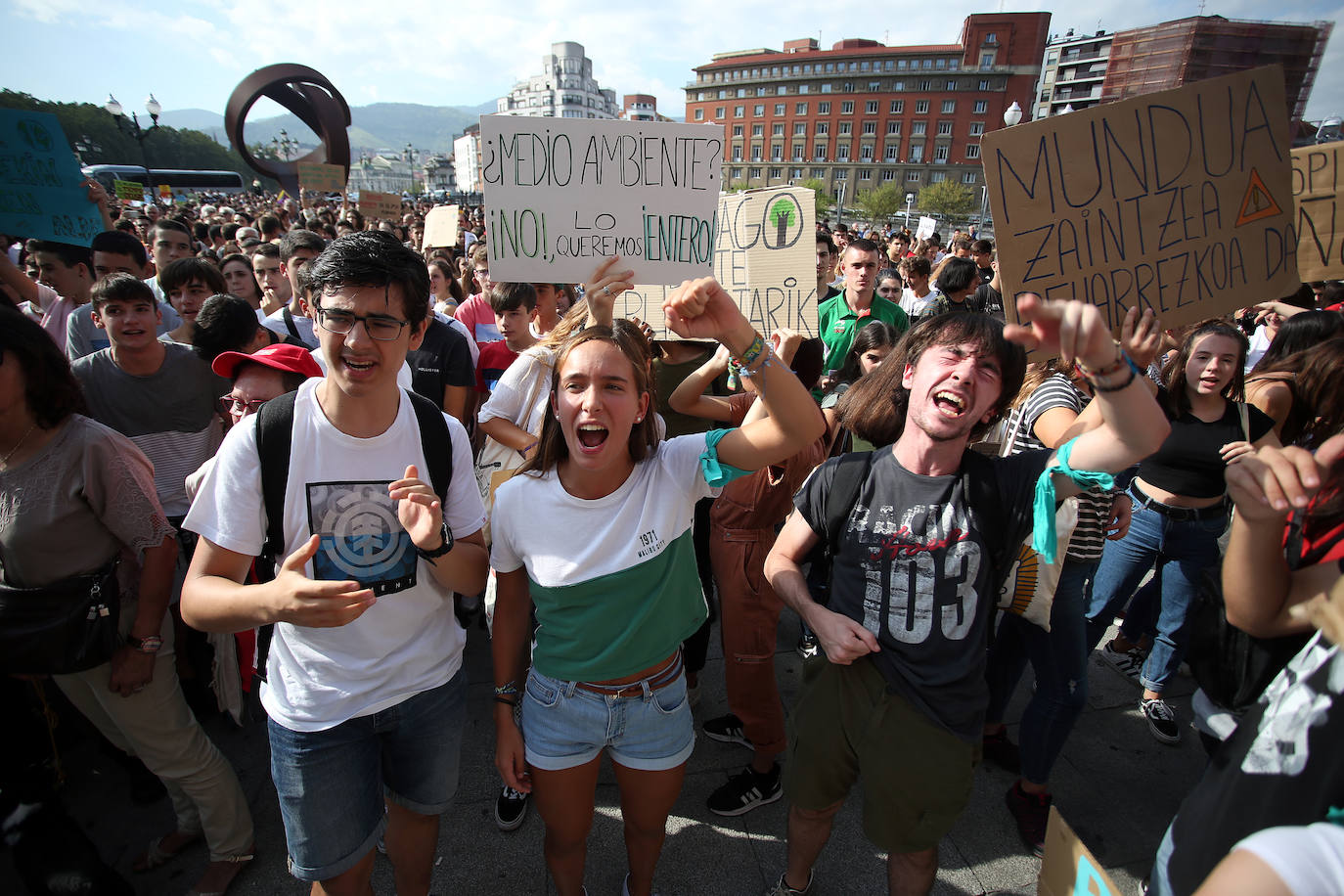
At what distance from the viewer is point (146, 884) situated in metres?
2.32

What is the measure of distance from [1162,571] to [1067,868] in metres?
2.55

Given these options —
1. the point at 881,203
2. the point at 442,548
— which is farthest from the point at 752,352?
the point at 881,203

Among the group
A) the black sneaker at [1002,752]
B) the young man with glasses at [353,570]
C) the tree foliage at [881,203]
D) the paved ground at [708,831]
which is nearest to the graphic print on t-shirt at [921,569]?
the young man with glasses at [353,570]

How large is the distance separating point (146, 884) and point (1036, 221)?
391 cm

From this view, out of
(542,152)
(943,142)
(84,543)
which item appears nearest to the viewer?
(84,543)

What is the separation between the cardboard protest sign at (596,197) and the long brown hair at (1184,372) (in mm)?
2328

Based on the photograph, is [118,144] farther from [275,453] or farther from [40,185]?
[275,453]

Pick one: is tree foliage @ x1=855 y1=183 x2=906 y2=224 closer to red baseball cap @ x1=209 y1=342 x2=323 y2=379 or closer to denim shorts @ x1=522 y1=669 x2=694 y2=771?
red baseball cap @ x1=209 y1=342 x2=323 y2=379

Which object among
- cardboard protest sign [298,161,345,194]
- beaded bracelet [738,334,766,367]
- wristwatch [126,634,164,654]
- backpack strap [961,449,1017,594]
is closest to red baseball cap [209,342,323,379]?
wristwatch [126,634,164,654]

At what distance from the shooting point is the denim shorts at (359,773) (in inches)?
67.1

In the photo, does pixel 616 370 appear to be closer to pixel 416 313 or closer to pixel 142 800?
pixel 416 313

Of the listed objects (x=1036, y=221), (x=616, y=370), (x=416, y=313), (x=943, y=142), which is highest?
(x=943, y=142)

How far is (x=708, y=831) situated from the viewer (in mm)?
2604

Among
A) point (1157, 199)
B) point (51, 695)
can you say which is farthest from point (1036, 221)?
point (51, 695)
